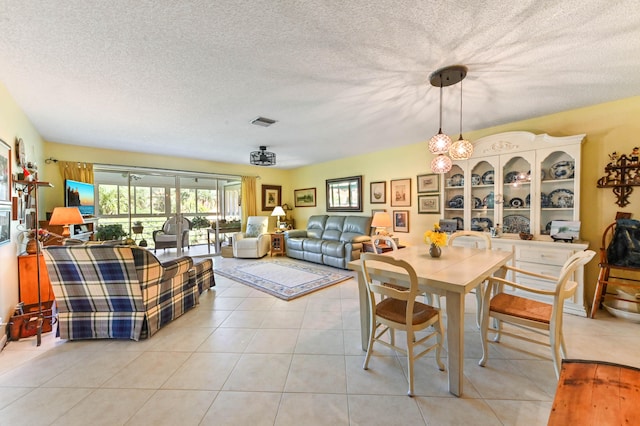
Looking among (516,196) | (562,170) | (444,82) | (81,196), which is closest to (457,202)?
(516,196)

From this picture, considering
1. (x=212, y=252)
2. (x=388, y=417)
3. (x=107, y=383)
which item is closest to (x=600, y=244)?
(x=388, y=417)

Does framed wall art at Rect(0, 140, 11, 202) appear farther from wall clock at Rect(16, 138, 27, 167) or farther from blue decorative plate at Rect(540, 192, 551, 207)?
blue decorative plate at Rect(540, 192, 551, 207)

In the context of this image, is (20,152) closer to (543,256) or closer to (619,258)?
(543,256)

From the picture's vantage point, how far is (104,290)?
7.51ft

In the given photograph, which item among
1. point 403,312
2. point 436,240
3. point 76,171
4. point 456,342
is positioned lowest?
point 456,342

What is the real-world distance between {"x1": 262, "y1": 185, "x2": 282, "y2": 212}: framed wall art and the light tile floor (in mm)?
4613

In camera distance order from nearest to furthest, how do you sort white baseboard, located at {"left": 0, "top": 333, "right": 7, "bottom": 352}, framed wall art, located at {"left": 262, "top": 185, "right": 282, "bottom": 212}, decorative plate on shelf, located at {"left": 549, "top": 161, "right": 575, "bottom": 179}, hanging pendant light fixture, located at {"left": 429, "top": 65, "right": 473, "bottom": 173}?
hanging pendant light fixture, located at {"left": 429, "top": 65, "right": 473, "bottom": 173}
white baseboard, located at {"left": 0, "top": 333, "right": 7, "bottom": 352}
decorative plate on shelf, located at {"left": 549, "top": 161, "right": 575, "bottom": 179}
framed wall art, located at {"left": 262, "top": 185, "right": 282, "bottom": 212}

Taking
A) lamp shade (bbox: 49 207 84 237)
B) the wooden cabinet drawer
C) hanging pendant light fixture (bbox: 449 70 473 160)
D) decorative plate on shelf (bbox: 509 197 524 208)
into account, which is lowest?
the wooden cabinet drawer

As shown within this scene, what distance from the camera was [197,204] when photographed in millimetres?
6156

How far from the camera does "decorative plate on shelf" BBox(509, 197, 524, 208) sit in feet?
11.1

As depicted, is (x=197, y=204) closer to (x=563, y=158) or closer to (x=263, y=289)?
(x=263, y=289)

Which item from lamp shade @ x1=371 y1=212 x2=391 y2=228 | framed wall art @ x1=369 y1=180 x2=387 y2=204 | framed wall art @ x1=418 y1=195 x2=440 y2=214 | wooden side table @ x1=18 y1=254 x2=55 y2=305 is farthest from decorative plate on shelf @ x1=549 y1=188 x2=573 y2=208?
wooden side table @ x1=18 y1=254 x2=55 y2=305

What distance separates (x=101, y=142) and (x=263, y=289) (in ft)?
12.5

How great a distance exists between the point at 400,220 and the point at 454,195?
1123 millimetres
